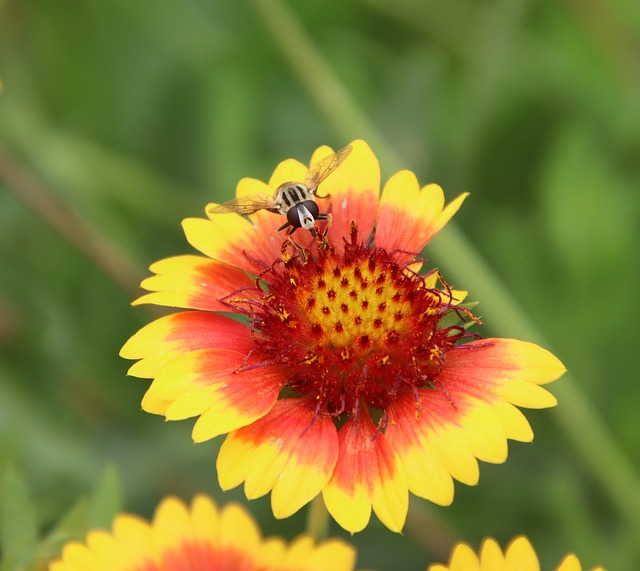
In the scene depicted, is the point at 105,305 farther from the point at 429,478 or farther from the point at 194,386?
the point at 429,478

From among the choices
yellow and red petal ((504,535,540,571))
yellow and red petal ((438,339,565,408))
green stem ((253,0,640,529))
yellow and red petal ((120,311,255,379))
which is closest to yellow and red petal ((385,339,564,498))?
yellow and red petal ((438,339,565,408))

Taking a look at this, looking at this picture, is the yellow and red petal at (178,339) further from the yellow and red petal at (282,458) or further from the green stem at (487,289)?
the green stem at (487,289)

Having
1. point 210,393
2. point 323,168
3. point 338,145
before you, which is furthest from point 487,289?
point 210,393

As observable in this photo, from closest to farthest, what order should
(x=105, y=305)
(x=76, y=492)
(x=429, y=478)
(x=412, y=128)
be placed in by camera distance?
(x=429, y=478) < (x=76, y=492) < (x=105, y=305) < (x=412, y=128)

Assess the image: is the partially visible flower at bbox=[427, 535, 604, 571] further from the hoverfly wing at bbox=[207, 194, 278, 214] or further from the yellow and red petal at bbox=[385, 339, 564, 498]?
the hoverfly wing at bbox=[207, 194, 278, 214]

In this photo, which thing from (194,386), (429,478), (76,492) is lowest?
(429,478)

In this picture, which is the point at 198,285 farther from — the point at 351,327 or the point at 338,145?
the point at 338,145

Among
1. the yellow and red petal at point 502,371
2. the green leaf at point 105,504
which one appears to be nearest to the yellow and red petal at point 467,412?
the yellow and red petal at point 502,371

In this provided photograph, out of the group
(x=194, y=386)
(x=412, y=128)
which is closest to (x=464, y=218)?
(x=412, y=128)
